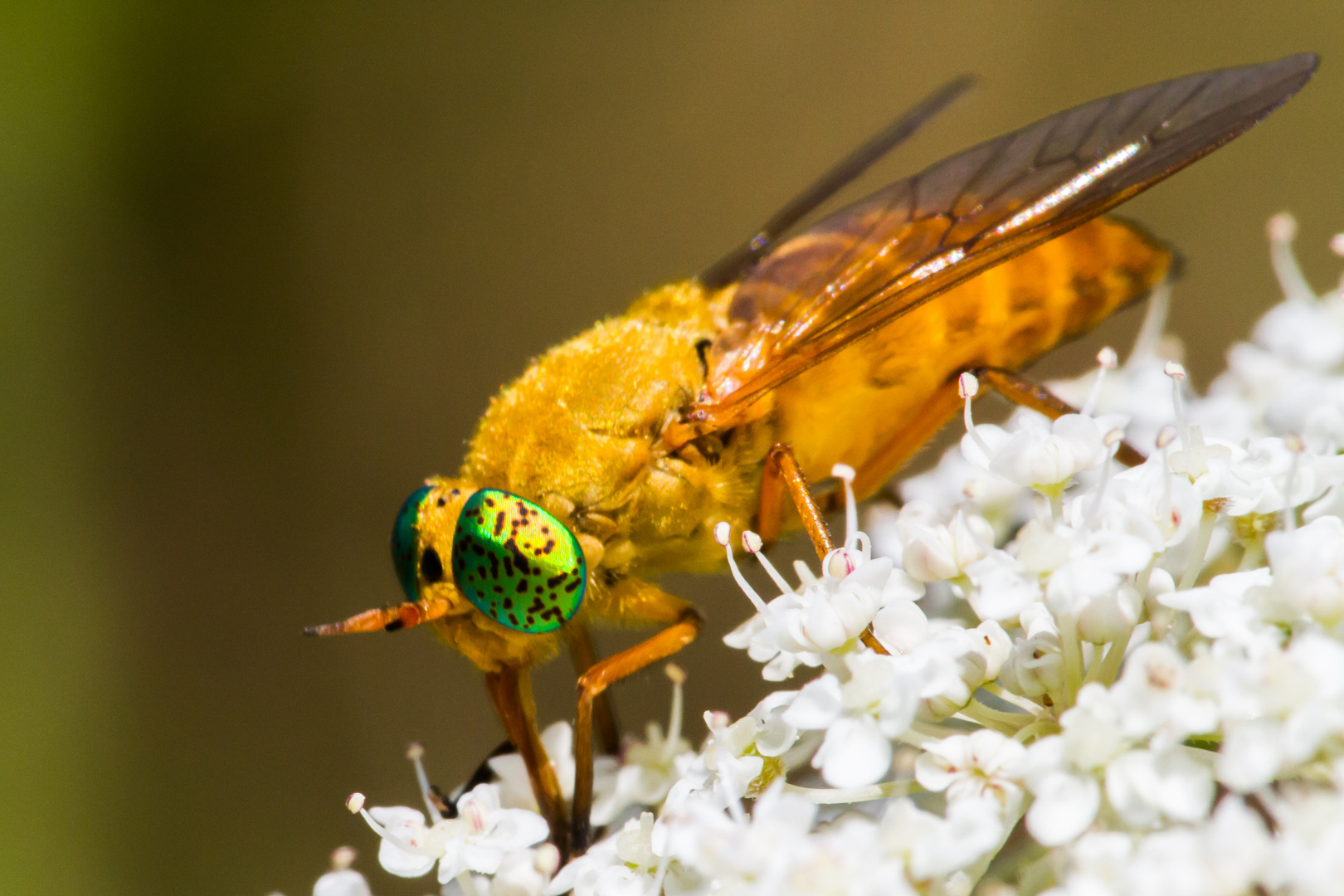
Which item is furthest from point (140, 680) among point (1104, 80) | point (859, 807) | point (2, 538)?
point (1104, 80)

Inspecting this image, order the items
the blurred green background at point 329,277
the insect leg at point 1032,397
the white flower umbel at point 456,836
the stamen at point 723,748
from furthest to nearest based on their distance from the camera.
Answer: the blurred green background at point 329,277 < the insect leg at point 1032,397 < the white flower umbel at point 456,836 < the stamen at point 723,748

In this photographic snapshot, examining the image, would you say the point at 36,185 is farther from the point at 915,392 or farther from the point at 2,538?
the point at 915,392

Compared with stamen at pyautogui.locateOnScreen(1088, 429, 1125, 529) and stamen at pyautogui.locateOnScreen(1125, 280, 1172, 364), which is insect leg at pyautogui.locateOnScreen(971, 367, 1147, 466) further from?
stamen at pyautogui.locateOnScreen(1125, 280, 1172, 364)

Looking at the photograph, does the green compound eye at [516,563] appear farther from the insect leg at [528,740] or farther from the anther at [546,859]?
the anther at [546,859]

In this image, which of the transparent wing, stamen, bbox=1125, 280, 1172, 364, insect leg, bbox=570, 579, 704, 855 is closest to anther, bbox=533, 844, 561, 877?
insect leg, bbox=570, 579, 704, 855

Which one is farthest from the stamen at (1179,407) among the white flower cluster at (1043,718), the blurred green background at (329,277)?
the blurred green background at (329,277)

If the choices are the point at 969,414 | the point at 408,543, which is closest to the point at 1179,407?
the point at 969,414
